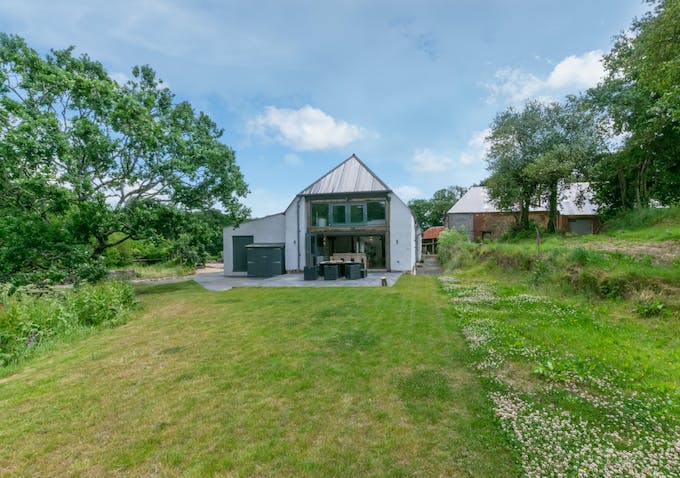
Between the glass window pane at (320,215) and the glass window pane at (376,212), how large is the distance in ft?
8.64

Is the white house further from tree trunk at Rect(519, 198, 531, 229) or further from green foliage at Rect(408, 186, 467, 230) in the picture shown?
green foliage at Rect(408, 186, 467, 230)

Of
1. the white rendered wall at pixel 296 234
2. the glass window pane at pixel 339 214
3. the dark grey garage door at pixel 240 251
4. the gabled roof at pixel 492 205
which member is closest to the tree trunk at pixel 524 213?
the gabled roof at pixel 492 205

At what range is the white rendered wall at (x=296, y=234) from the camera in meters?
18.1

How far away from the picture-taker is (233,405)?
320 cm

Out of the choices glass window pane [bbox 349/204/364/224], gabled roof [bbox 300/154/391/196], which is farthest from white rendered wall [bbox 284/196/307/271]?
glass window pane [bbox 349/204/364/224]

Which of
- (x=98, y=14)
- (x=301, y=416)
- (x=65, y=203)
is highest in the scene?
(x=98, y=14)

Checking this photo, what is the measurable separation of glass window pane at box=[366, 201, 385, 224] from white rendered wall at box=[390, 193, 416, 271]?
532 millimetres

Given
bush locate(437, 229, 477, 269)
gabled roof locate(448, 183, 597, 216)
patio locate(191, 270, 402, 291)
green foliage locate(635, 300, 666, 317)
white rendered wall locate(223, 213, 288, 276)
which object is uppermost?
gabled roof locate(448, 183, 597, 216)

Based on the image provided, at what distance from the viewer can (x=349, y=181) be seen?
59.6 feet

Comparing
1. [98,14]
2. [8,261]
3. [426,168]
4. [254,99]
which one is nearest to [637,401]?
[98,14]

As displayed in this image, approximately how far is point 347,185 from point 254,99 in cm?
688

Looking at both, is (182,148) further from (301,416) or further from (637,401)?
(637,401)

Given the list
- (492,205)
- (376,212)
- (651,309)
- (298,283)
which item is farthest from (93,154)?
(492,205)

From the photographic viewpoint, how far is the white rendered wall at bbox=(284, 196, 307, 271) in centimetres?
1809
